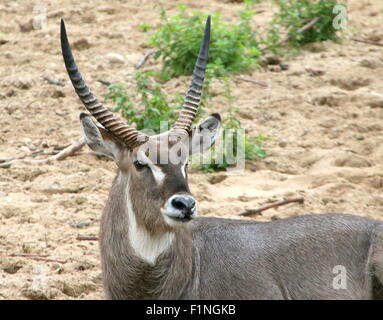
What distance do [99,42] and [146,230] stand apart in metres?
7.44

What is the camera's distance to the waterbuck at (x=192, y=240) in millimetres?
5742

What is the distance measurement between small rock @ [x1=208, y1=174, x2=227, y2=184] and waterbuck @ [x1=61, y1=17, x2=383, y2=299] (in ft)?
8.06

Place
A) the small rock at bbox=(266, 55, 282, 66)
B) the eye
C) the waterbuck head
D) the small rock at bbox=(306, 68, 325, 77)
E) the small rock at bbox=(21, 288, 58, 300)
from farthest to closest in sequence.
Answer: the small rock at bbox=(266, 55, 282, 66) → the small rock at bbox=(306, 68, 325, 77) → the small rock at bbox=(21, 288, 58, 300) → the eye → the waterbuck head

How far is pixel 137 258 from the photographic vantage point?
5809mm

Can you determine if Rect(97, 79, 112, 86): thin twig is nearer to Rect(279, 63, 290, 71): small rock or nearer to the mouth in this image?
Rect(279, 63, 290, 71): small rock

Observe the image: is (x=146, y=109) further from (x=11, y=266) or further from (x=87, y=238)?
(x=11, y=266)

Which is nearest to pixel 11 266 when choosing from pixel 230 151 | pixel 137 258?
pixel 137 258

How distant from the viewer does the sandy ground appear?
7469 millimetres

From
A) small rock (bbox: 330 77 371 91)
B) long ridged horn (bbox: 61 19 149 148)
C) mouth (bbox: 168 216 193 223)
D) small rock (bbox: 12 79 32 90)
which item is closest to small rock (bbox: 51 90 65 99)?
small rock (bbox: 12 79 32 90)

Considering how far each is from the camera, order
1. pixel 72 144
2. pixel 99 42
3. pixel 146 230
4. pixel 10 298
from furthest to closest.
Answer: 1. pixel 99 42
2. pixel 72 144
3. pixel 10 298
4. pixel 146 230

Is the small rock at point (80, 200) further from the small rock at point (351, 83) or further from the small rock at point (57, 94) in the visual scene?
the small rock at point (351, 83)

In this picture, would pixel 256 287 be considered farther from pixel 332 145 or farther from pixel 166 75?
pixel 166 75
